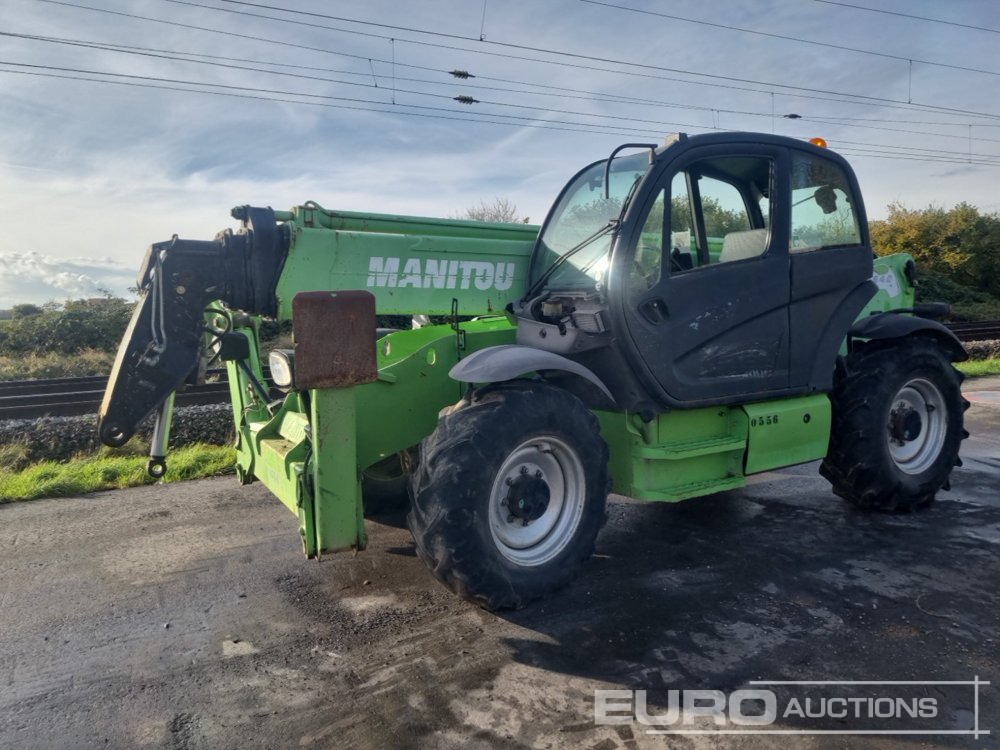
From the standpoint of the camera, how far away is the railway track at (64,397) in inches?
384

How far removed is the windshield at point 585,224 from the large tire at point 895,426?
2218 mm

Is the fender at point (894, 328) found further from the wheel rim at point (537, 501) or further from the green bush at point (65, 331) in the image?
the green bush at point (65, 331)

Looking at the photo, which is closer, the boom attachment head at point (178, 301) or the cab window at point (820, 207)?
the boom attachment head at point (178, 301)

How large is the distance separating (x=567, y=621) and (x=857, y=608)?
60.3 inches

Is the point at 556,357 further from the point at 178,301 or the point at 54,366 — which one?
the point at 54,366

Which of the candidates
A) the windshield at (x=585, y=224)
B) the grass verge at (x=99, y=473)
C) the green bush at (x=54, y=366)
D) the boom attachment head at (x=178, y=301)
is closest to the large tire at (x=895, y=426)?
the windshield at (x=585, y=224)

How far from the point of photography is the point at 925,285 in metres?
29.1

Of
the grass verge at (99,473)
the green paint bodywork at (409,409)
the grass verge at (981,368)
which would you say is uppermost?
the green paint bodywork at (409,409)

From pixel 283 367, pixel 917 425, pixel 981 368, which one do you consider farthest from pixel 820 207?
pixel 981 368

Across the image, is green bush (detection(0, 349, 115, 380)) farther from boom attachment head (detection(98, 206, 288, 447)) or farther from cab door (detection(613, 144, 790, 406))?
cab door (detection(613, 144, 790, 406))

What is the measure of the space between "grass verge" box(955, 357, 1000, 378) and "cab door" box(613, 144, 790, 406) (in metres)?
11.0

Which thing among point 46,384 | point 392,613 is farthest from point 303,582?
point 46,384

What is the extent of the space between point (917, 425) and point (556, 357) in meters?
3.27

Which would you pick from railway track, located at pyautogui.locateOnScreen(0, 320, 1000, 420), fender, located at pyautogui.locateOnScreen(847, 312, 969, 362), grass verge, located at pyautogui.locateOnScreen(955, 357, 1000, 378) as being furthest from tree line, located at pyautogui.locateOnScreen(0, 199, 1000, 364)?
fender, located at pyautogui.locateOnScreen(847, 312, 969, 362)
